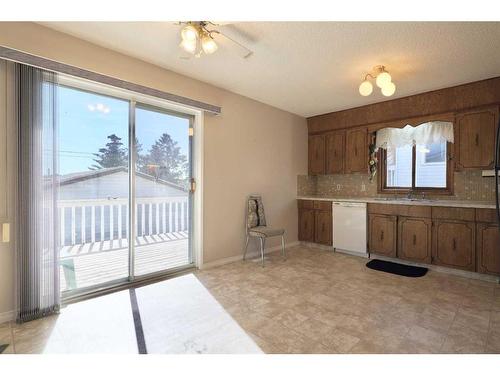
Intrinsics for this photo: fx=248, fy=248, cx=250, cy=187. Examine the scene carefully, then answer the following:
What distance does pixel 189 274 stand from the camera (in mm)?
3137

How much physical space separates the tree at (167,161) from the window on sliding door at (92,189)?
12.3 inches

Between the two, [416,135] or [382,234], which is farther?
[416,135]

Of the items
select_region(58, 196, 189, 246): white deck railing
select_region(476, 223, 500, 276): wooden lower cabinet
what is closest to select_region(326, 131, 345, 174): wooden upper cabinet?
select_region(476, 223, 500, 276): wooden lower cabinet

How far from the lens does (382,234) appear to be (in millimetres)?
3783

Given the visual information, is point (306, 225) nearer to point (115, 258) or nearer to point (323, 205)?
point (323, 205)

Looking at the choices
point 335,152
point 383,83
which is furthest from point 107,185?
point 335,152

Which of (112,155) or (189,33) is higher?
(189,33)

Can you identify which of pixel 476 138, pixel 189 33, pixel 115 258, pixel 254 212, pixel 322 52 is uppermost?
pixel 322 52

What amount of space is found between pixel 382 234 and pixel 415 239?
1.40 ft

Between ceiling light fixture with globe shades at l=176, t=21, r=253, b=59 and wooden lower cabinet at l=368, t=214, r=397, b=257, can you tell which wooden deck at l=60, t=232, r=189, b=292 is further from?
wooden lower cabinet at l=368, t=214, r=397, b=257

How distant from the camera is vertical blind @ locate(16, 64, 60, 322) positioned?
2018mm

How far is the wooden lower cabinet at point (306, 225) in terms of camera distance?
15.1ft

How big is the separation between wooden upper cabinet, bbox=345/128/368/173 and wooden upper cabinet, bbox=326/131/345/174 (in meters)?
0.09

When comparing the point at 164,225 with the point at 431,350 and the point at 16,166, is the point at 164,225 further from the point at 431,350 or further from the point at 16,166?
the point at 431,350
